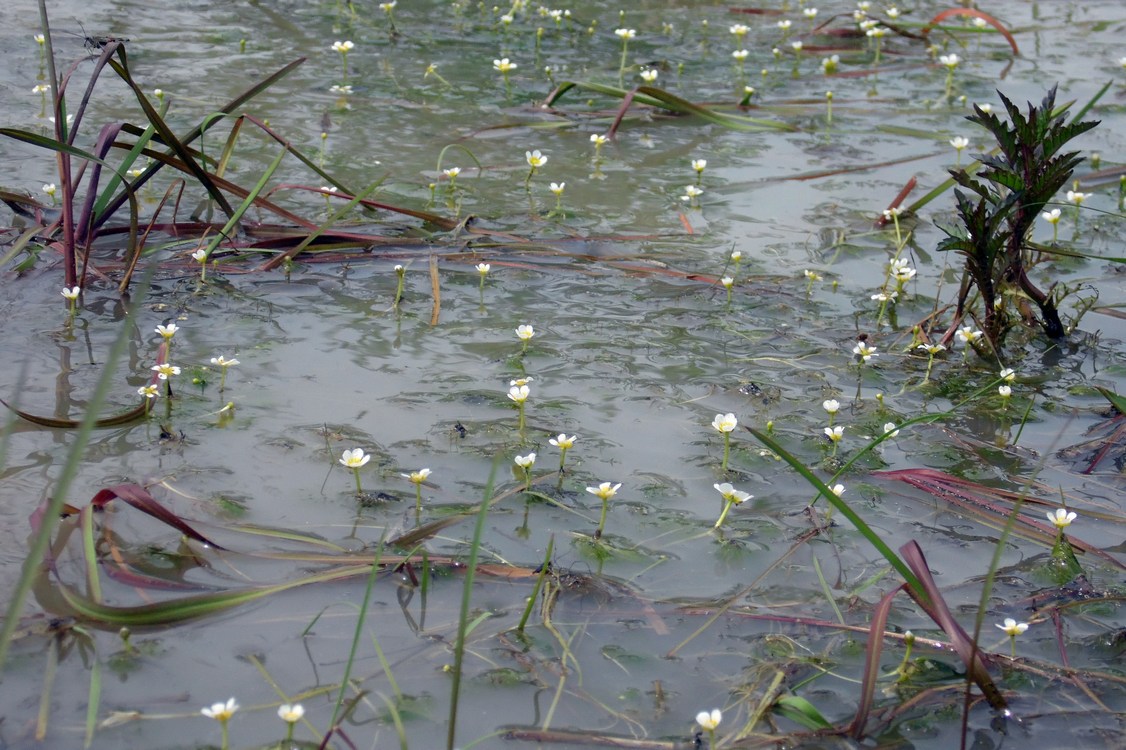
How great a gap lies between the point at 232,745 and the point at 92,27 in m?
6.54

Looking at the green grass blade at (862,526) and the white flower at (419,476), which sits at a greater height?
the green grass blade at (862,526)

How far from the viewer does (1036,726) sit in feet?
7.76

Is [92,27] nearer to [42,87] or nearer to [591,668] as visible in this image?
[42,87]

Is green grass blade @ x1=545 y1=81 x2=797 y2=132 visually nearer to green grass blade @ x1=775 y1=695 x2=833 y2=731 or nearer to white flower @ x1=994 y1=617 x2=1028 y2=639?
white flower @ x1=994 y1=617 x2=1028 y2=639

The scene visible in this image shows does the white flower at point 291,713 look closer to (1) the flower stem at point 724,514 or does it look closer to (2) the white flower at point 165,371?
(1) the flower stem at point 724,514

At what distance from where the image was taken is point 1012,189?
12.0 feet

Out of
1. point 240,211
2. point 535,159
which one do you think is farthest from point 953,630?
point 535,159

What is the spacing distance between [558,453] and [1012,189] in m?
1.83

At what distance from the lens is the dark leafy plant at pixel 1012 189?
3.59 meters

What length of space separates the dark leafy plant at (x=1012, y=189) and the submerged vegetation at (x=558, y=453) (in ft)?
0.05

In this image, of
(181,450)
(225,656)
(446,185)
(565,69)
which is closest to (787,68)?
(565,69)

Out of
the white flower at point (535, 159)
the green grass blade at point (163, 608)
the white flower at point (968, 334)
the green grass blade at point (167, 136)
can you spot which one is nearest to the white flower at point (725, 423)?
the white flower at point (968, 334)

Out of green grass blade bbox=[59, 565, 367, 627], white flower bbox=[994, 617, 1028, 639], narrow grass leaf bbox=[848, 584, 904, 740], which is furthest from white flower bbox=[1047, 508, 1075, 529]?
green grass blade bbox=[59, 565, 367, 627]

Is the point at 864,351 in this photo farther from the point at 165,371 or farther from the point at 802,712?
the point at 165,371
